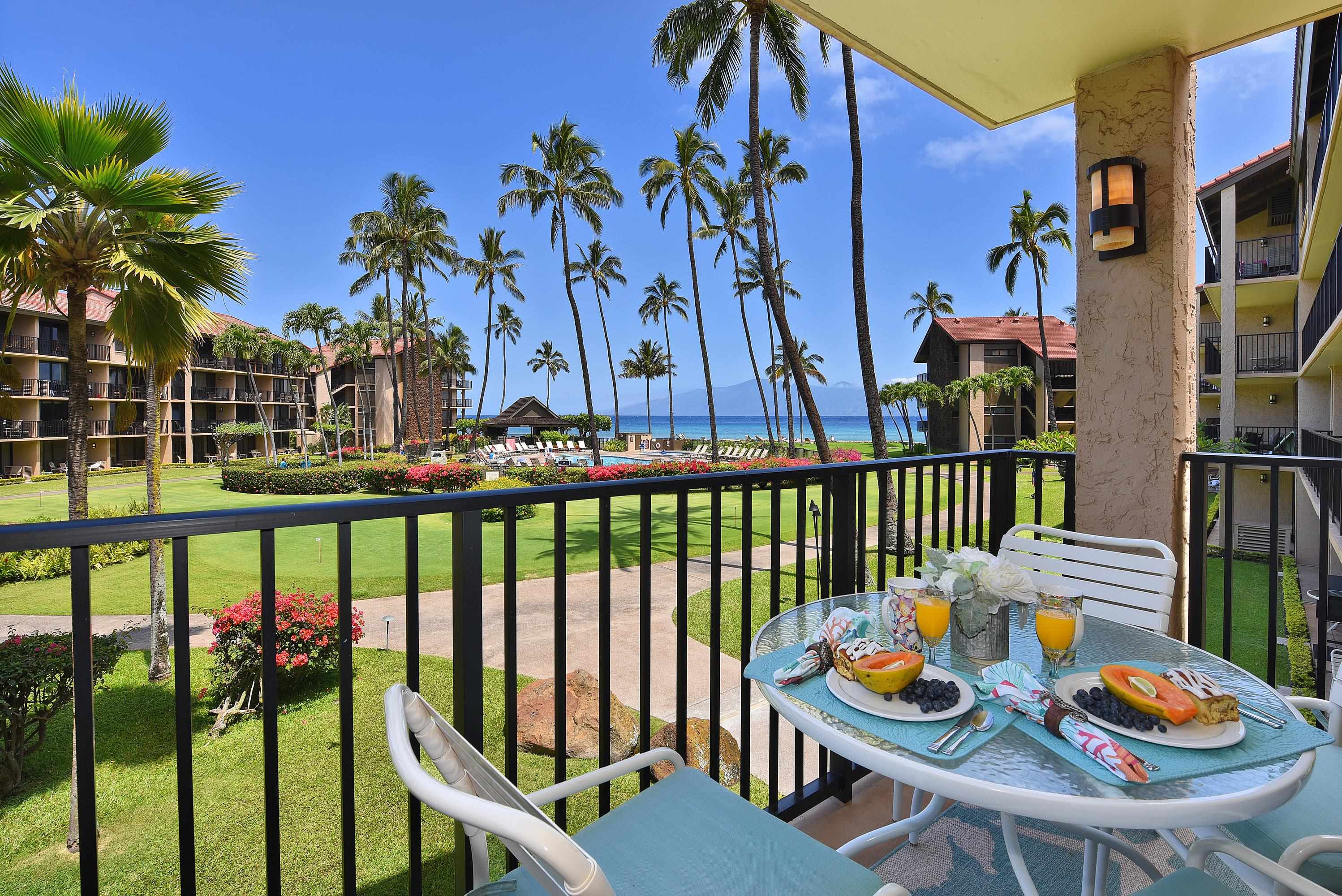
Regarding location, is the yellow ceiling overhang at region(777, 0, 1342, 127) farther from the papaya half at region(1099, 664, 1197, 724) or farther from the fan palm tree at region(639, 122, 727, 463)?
the fan palm tree at region(639, 122, 727, 463)

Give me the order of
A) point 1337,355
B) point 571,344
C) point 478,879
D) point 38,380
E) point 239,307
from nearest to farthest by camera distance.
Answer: point 478,879, point 239,307, point 1337,355, point 38,380, point 571,344

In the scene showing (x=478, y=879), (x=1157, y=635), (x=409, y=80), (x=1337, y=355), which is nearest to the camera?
(x=478, y=879)

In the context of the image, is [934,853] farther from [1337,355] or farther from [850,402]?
[850,402]

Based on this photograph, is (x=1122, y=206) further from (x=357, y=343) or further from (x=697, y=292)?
(x=357, y=343)

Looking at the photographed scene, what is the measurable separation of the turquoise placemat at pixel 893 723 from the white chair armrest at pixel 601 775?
0.82 feet

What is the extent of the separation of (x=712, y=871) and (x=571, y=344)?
65218 mm

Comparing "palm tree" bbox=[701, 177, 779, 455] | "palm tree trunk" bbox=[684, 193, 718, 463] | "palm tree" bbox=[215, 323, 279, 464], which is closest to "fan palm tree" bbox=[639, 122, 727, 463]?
"palm tree trunk" bbox=[684, 193, 718, 463]

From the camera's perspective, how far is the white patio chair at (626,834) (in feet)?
1.99

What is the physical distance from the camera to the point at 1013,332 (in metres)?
30.2

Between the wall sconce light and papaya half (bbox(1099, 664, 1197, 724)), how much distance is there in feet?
6.75

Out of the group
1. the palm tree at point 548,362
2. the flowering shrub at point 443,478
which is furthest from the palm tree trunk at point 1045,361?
the palm tree at point 548,362

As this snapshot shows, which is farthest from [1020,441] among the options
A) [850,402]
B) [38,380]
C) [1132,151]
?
[850,402]

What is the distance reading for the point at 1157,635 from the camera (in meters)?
1.47

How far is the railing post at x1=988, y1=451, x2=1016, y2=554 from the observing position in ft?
8.84
